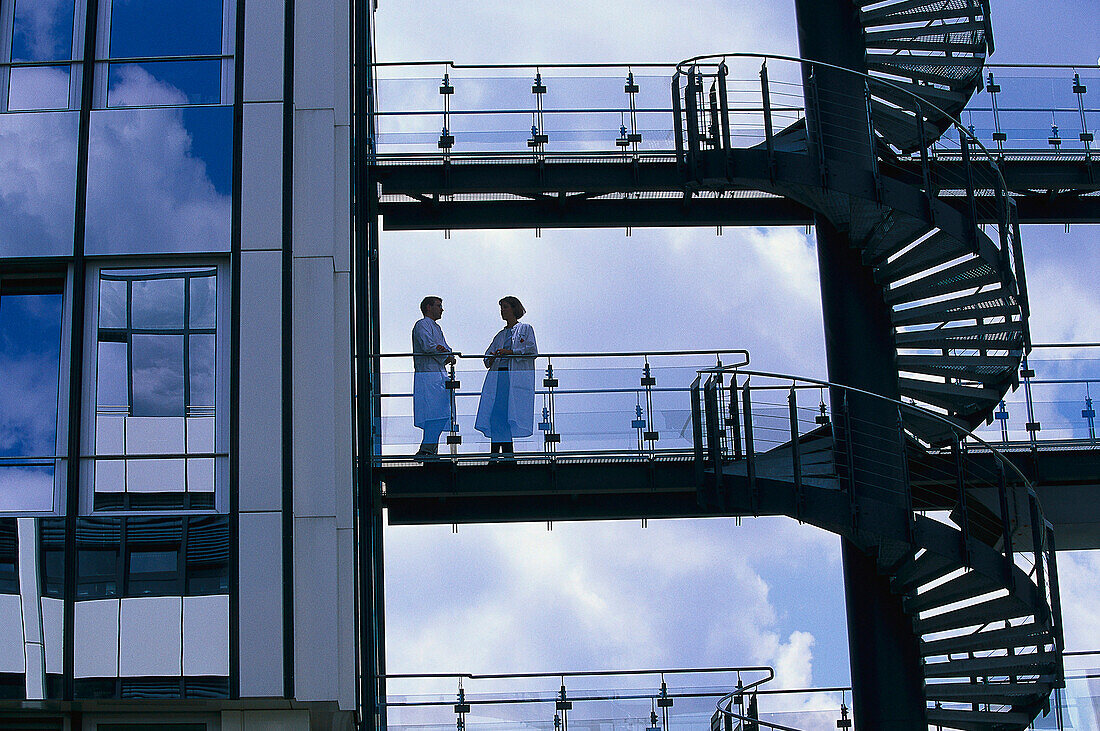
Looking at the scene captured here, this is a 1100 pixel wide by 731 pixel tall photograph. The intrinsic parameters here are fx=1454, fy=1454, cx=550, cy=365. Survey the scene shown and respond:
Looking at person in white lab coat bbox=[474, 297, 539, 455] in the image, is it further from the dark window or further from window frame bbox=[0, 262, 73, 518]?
the dark window

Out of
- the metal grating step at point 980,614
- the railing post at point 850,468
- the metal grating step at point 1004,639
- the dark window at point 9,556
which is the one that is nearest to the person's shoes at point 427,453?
the railing post at point 850,468

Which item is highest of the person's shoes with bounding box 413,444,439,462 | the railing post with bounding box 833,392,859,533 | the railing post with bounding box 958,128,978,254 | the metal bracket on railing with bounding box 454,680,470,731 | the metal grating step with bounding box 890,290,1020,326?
the railing post with bounding box 958,128,978,254

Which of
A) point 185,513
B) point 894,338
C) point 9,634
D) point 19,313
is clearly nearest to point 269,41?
point 19,313

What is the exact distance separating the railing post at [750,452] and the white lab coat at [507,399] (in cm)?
193

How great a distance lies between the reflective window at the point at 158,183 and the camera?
10953 millimetres

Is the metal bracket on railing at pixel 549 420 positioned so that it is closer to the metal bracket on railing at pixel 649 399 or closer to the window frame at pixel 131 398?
the metal bracket on railing at pixel 649 399

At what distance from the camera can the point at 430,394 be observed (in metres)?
13.0

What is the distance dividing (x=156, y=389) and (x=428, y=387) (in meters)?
2.88

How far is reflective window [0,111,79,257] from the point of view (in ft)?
35.8

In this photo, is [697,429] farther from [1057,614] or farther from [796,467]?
[1057,614]

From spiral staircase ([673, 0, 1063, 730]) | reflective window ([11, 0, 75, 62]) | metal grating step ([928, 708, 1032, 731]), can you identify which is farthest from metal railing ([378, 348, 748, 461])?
reflective window ([11, 0, 75, 62])

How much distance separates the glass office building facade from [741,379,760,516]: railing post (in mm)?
3393

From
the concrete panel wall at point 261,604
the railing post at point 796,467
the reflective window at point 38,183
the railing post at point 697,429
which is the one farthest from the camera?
the railing post at point 697,429

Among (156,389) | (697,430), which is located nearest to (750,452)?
(697,430)
